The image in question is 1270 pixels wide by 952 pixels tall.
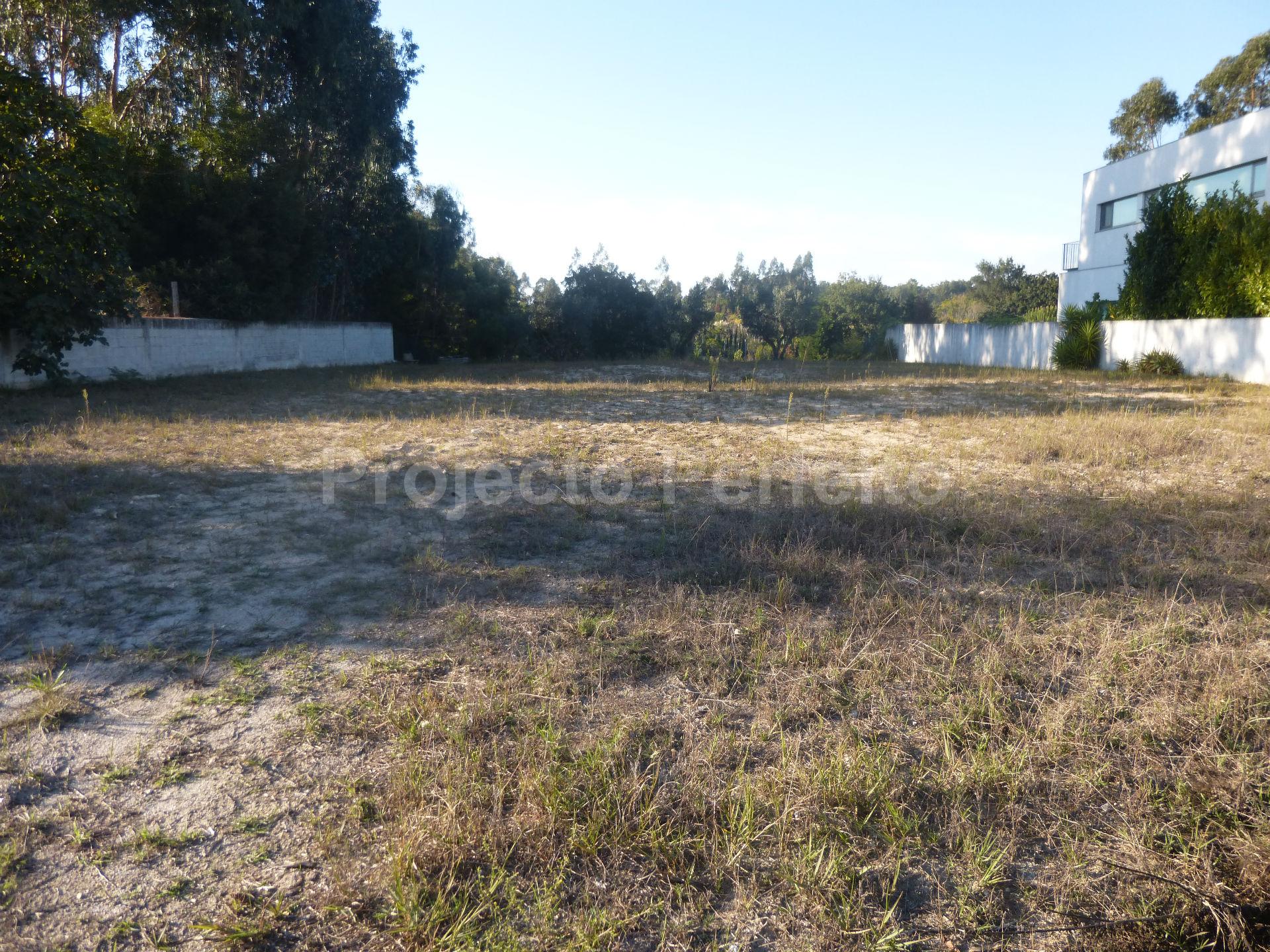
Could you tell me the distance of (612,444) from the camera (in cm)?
852

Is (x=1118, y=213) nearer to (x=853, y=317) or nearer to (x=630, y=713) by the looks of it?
(x=853, y=317)

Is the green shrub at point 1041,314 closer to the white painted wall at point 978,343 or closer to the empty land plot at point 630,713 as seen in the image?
the white painted wall at point 978,343

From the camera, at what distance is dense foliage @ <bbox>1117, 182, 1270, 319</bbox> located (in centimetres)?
1636

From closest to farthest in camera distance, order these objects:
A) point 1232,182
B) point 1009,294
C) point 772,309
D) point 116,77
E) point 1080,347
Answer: point 116,77
point 1232,182
point 1080,347
point 772,309
point 1009,294

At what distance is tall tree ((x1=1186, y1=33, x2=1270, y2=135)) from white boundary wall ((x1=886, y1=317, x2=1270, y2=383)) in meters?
15.9

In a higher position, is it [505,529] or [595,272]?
[595,272]

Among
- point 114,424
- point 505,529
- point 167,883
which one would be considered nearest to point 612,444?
point 505,529

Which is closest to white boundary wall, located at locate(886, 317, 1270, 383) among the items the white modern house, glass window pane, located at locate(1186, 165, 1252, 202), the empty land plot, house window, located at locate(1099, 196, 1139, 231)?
the white modern house

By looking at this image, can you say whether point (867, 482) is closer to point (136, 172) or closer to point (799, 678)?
point (799, 678)

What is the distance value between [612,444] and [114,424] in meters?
5.42

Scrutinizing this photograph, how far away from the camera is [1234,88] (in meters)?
35.0

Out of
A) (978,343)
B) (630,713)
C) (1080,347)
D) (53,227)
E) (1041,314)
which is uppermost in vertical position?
(53,227)

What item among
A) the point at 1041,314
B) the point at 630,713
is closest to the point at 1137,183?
the point at 1041,314

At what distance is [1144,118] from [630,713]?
150 feet
